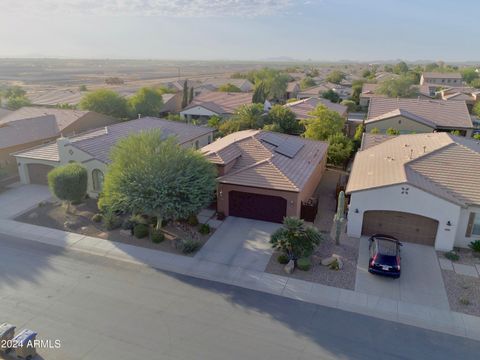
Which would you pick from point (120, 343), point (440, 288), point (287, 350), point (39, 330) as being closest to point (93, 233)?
point (39, 330)

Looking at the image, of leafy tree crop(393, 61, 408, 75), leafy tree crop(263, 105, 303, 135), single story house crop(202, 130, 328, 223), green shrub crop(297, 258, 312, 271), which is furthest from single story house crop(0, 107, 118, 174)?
leafy tree crop(393, 61, 408, 75)

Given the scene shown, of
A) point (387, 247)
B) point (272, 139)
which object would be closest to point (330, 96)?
point (272, 139)

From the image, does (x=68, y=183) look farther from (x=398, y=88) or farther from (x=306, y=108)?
(x=398, y=88)

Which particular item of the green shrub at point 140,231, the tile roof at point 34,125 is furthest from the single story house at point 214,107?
the green shrub at point 140,231

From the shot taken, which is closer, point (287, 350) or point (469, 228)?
point (287, 350)

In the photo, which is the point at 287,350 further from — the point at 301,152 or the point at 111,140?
the point at 111,140

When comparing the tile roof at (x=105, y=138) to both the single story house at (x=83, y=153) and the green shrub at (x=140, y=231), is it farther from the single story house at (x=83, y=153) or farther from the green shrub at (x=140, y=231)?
the green shrub at (x=140, y=231)

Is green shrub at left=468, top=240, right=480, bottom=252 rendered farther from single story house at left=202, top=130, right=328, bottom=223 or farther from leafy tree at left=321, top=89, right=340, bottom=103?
leafy tree at left=321, top=89, right=340, bottom=103
